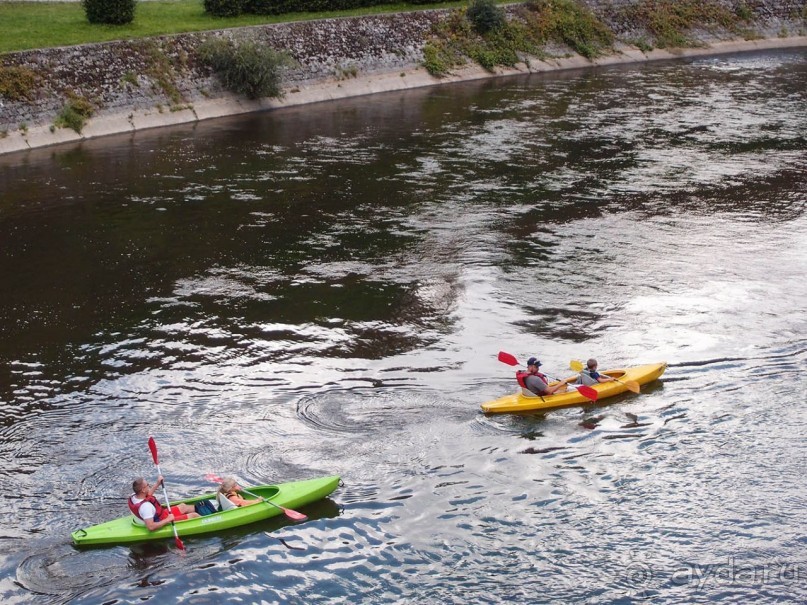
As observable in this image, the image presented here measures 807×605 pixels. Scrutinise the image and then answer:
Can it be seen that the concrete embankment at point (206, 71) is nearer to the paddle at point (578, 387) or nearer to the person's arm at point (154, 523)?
the paddle at point (578, 387)

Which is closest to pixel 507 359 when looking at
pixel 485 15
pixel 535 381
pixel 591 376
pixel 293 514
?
pixel 535 381

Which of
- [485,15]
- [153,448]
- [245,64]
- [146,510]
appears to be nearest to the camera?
[146,510]

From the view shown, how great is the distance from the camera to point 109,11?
40281mm

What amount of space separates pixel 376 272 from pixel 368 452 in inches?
302

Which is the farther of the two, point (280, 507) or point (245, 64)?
point (245, 64)

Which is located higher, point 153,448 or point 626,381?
point 153,448

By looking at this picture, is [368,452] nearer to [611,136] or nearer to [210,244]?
[210,244]

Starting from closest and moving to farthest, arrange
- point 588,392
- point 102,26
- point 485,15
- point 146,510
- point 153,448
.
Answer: point 146,510 → point 153,448 → point 588,392 → point 102,26 → point 485,15

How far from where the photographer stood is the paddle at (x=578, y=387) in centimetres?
1688

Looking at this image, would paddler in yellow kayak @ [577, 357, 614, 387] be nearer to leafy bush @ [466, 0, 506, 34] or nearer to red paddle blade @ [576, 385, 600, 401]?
red paddle blade @ [576, 385, 600, 401]

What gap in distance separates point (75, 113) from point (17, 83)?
7.09 feet

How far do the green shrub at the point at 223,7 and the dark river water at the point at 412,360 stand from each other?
523 inches

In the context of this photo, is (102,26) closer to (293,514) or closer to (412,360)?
(412,360)

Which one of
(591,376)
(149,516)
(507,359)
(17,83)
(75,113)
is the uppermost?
(17,83)
